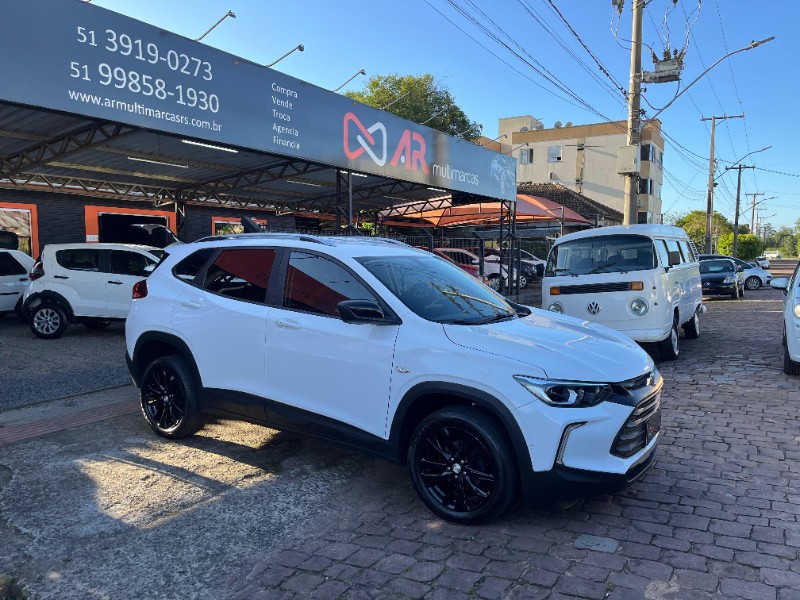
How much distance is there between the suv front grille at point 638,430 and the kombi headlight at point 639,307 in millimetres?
4722

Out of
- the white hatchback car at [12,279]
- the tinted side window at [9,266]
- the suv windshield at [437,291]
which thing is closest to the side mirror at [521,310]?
the suv windshield at [437,291]

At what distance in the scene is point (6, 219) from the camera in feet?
49.9

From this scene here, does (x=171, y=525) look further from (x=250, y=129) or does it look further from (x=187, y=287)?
(x=250, y=129)

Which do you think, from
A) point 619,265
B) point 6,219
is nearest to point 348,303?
point 619,265

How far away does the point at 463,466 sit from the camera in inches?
141

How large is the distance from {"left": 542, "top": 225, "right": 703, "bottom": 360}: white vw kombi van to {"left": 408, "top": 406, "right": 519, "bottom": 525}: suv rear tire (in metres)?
5.49

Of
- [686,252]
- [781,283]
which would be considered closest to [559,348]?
[781,283]

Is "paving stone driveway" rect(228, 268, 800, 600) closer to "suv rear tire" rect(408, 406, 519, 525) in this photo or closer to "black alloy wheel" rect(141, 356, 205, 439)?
"suv rear tire" rect(408, 406, 519, 525)

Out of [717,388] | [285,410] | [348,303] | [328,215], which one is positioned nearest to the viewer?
[348,303]

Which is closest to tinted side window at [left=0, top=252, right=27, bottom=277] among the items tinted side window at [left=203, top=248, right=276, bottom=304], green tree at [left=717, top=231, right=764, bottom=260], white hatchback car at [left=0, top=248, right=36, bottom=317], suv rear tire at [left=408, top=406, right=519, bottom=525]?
white hatchback car at [left=0, top=248, right=36, bottom=317]

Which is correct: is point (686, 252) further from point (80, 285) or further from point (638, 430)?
point (80, 285)

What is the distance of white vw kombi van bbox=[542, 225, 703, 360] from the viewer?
823 cm

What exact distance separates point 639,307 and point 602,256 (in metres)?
1.05

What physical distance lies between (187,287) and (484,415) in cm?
291
